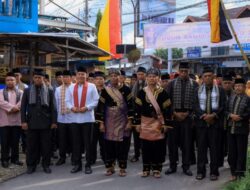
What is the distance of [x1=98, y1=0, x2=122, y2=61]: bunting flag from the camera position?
15248 millimetres

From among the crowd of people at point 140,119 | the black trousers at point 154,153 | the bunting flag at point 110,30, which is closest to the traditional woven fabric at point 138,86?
the crowd of people at point 140,119

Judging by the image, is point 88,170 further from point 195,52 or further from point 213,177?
point 195,52

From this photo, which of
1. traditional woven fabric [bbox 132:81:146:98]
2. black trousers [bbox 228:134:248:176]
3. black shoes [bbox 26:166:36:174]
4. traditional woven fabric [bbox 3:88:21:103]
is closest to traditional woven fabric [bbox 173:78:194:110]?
black trousers [bbox 228:134:248:176]

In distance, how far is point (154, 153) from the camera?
725 cm

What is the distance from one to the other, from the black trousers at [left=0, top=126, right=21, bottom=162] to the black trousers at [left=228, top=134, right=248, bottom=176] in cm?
386

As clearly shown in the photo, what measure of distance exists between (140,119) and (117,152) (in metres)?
0.76

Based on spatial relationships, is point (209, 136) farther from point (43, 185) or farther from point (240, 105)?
A: point (43, 185)

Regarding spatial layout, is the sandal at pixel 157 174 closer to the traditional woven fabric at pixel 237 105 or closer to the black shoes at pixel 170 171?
the black shoes at pixel 170 171

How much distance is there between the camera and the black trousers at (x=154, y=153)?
7242mm

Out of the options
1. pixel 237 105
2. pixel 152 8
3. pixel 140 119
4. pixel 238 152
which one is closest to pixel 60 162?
pixel 140 119

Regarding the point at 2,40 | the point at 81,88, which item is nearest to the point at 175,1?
the point at 2,40

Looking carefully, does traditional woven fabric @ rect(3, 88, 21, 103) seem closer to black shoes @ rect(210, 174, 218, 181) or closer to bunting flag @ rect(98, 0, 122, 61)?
black shoes @ rect(210, 174, 218, 181)

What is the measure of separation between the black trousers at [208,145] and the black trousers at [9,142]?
11.0 ft

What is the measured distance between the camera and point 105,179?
282 inches
